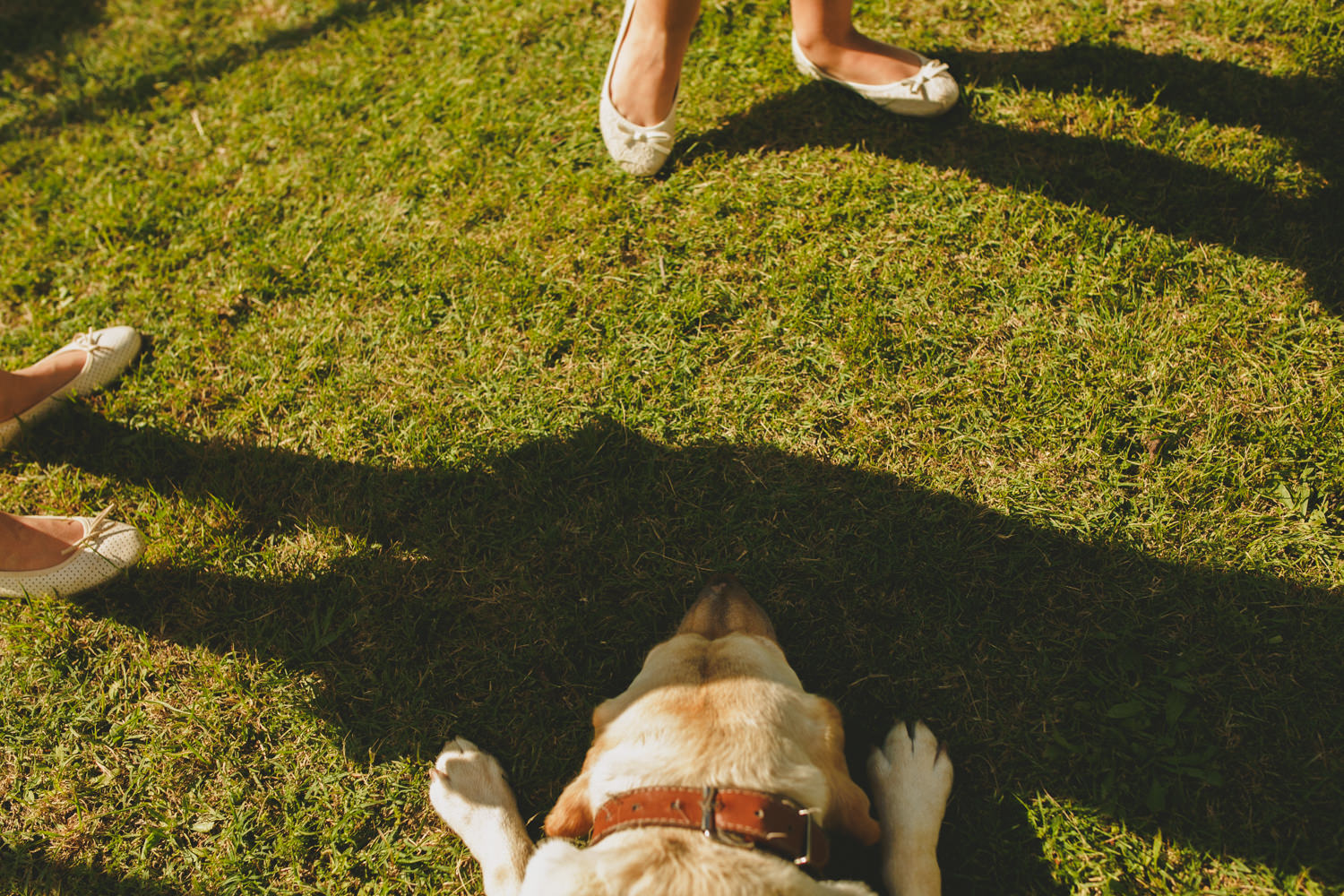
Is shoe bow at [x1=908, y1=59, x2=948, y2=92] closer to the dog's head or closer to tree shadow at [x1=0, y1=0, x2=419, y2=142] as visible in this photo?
the dog's head

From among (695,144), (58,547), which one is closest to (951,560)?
(695,144)

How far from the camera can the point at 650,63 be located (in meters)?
3.56

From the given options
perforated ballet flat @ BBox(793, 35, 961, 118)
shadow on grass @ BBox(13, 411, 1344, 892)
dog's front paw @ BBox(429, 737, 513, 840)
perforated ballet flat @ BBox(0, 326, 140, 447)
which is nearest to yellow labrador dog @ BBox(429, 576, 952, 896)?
dog's front paw @ BBox(429, 737, 513, 840)

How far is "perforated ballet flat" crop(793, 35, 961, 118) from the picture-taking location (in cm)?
353

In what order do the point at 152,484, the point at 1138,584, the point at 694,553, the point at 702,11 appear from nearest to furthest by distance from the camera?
the point at 1138,584
the point at 694,553
the point at 152,484
the point at 702,11

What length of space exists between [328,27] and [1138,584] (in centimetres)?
535

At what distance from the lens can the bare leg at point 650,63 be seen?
341 centimetres

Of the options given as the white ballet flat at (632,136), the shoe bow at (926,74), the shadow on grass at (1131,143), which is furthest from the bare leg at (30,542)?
the shoe bow at (926,74)

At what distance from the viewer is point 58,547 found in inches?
126

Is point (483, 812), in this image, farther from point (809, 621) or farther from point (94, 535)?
point (94, 535)

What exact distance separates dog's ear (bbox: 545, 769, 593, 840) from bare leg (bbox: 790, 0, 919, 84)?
3.42 metres

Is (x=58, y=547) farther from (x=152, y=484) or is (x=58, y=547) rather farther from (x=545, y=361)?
(x=545, y=361)

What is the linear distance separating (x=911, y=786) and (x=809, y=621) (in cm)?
68

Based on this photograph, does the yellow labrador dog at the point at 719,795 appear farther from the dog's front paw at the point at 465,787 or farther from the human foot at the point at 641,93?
the human foot at the point at 641,93
